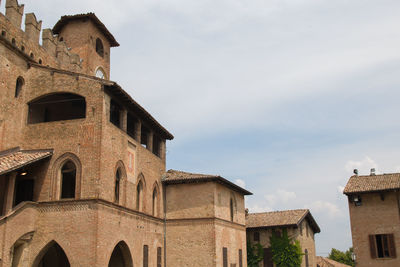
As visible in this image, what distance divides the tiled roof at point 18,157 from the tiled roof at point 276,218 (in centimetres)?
1938

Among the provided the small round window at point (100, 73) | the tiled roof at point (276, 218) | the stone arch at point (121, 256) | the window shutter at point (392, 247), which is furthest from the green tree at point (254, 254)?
the small round window at point (100, 73)

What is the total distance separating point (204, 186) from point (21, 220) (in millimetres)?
10833

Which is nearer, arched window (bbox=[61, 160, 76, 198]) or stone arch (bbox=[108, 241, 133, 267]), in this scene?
stone arch (bbox=[108, 241, 133, 267])

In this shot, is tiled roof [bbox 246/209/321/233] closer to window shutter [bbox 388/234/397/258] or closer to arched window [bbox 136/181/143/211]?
window shutter [bbox 388/234/397/258]

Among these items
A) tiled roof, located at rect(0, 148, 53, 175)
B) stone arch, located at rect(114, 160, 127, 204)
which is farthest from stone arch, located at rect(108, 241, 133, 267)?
tiled roof, located at rect(0, 148, 53, 175)

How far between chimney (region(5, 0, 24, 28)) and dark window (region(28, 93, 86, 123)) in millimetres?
3515

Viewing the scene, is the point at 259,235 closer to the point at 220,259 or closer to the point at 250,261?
the point at 250,261

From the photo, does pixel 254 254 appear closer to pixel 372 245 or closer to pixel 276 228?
pixel 276 228

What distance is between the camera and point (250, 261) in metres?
32.6

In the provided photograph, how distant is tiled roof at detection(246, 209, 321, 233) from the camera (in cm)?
3290

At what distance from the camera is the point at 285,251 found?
3225 cm

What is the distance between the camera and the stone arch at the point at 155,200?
23842 millimetres

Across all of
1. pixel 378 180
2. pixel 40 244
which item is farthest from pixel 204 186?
pixel 378 180

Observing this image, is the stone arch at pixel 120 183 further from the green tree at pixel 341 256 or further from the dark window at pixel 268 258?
the green tree at pixel 341 256
